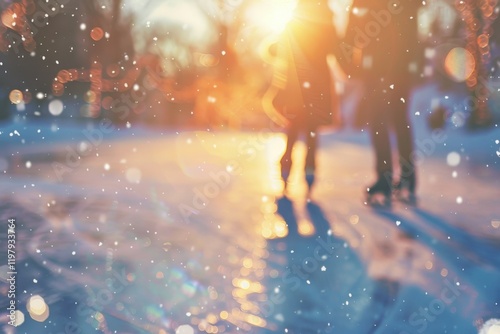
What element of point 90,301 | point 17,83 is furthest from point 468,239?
point 17,83

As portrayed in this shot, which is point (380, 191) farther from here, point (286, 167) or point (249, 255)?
point (249, 255)

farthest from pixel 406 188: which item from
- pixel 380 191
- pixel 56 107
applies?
pixel 56 107

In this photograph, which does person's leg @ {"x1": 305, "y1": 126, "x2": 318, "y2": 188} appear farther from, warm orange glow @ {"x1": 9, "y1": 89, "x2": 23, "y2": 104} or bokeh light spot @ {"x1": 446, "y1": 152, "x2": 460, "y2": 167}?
warm orange glow @ {"x1": 9, "y1": 89, "x2": 23, "y2": 104}

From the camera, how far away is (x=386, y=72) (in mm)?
5348

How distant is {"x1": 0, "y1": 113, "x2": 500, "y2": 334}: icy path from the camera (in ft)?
8.36

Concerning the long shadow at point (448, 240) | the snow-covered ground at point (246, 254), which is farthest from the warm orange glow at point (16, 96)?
the long shadow at point (448, 240)

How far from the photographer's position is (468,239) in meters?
3.90

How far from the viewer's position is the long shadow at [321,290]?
250 centimetres

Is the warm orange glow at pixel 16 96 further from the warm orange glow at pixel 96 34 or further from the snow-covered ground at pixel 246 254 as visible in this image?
the snow-covered ground at pixel 246 254

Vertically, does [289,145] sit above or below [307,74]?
below

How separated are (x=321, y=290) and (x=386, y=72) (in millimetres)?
2993

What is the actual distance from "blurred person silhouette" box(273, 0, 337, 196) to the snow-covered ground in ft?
2.14

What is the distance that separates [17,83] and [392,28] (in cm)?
1434

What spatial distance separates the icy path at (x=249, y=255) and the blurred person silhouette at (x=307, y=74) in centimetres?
67
